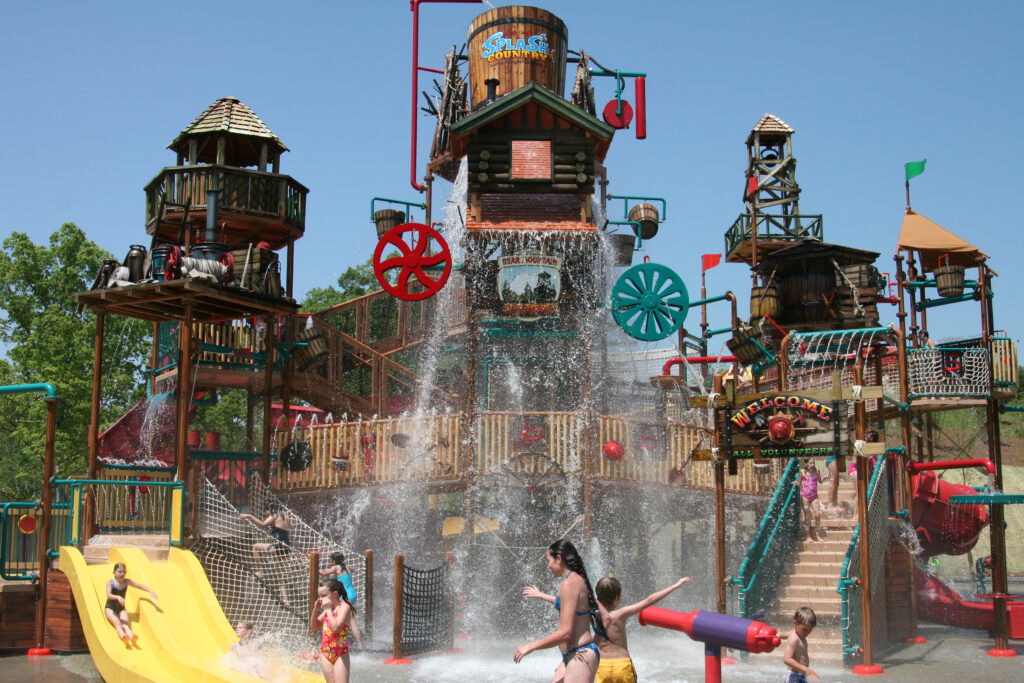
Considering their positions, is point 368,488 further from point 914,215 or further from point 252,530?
point 914,215

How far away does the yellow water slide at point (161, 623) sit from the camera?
1148 centimetres

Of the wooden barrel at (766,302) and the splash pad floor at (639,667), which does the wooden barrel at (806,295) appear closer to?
the wooden barrel at (766,302)

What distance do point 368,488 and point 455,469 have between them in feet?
Answer: 5.84

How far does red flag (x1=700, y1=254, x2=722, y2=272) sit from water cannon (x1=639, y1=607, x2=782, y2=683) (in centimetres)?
2463

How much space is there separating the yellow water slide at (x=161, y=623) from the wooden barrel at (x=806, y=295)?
18.9 meters

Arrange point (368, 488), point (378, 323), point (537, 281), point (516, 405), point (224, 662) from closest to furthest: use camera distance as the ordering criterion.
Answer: point (224, 662)
point (368, 488)
point (537, 281)
point (516, 405)
point (378, 323)

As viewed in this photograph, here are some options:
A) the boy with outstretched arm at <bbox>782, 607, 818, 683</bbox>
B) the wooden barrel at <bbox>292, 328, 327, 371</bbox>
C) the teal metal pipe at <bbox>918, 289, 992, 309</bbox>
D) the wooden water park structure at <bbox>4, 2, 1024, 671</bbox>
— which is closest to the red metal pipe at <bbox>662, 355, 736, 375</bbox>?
the wooden water park structure at <bbox>4, 2, 1024, 671</bbox>

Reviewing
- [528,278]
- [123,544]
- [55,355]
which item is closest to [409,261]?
[528,278]

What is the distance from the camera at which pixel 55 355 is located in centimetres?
3009

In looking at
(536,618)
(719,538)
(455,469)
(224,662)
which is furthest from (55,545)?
(719,538)

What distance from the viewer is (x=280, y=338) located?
2198 centimetres

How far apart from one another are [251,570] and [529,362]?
9.88 meters

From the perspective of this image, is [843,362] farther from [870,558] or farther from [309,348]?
[309,348]

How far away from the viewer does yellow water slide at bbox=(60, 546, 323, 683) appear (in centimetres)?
1148
